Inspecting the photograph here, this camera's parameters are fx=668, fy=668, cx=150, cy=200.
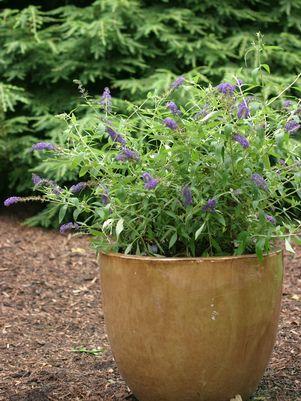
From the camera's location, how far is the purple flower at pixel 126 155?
2459mm

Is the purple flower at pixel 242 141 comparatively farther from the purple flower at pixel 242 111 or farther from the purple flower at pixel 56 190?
the purple flower at pixel 56 190

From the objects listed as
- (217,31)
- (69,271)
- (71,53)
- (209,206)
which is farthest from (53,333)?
(217,31)

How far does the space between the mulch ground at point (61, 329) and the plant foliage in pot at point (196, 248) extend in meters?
0.43

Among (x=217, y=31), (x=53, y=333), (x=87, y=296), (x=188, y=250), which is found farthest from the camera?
(x=217, y=31)

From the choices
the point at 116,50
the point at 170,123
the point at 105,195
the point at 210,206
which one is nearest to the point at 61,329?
the point at 105,195

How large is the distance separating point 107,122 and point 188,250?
0.58 metres

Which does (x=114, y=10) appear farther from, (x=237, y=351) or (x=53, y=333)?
(x=237, y=351)

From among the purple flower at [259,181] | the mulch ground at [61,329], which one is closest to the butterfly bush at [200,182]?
the purple flower at [259,181]

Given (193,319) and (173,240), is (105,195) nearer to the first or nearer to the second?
(173,240)

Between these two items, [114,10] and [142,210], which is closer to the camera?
[142,210]

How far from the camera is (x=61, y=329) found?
3957 mm

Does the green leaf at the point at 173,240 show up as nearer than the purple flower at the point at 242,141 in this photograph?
No

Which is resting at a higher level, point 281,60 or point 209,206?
point 209,206

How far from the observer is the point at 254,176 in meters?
2.33
